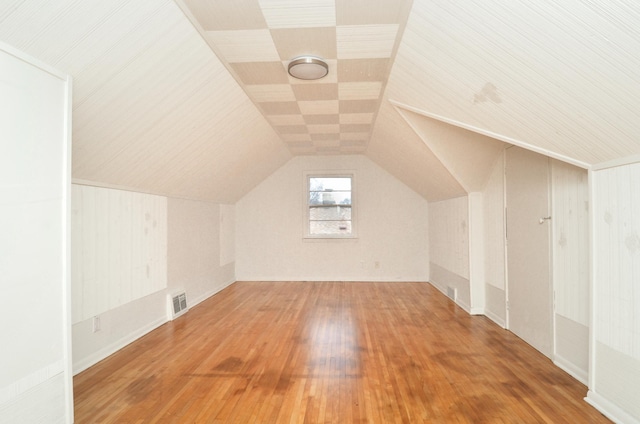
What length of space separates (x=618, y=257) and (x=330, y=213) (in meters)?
5.55

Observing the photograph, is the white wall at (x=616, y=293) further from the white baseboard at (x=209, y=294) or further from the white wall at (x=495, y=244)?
the white baseboard at (x=209, y=294)

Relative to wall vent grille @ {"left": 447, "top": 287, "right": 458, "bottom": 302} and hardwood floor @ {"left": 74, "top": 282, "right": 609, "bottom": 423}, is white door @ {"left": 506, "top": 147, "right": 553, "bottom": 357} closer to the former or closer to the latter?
hardwood floor @ {"left": 74, "top": 282, "right": 609, "bottom": 423}

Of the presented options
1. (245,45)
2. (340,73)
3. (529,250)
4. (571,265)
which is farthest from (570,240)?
(245,45)

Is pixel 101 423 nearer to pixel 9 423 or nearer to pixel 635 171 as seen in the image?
pixel 9 423

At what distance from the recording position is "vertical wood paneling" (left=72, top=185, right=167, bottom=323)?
3.10 meters

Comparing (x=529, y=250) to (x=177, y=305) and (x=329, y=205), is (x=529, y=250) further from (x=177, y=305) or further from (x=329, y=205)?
(x=329, y=205)

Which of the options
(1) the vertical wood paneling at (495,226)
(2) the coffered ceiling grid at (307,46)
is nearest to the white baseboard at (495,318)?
(1) the vertical wood paneling at (495,226)

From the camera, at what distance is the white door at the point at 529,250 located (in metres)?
3.29

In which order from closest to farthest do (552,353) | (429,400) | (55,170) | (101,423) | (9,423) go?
1. (9,423)
2. (55,170)
3. (101,423)
4. (429,400)
5. (552,353)

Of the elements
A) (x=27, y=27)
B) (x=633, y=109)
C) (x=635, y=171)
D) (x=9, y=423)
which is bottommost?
(x=9, y=423)

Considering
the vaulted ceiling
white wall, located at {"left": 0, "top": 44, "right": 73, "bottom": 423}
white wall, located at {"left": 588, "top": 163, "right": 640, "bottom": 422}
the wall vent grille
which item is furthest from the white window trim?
Answer: white wall, located at {"left": 0, "top": 44, "right": 73, "bottom": 423}

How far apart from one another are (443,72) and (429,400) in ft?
7.54

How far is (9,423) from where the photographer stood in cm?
168

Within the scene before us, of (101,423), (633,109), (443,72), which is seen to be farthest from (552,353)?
(101,423)
